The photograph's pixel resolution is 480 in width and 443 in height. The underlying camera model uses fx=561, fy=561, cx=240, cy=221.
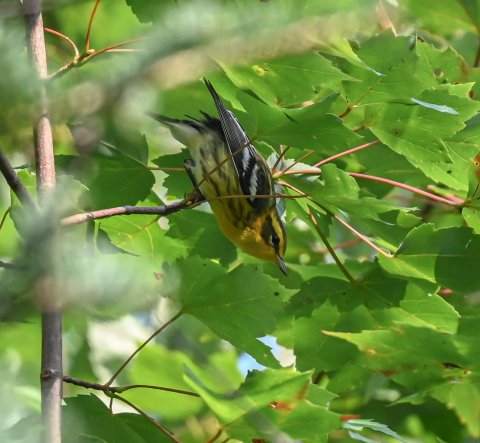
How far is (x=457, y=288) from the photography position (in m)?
1.88

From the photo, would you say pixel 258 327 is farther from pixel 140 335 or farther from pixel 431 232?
pixel 140 335

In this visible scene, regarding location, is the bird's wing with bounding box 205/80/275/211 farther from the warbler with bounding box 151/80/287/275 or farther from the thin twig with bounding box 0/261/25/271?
the thin twig with bounding box 0/261/25/271

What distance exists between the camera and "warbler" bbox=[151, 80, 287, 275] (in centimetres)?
267

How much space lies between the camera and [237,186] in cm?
312

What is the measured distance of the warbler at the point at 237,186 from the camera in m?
2.67

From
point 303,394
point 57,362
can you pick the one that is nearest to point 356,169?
point 303,394

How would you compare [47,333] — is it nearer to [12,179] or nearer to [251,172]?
[12,179]

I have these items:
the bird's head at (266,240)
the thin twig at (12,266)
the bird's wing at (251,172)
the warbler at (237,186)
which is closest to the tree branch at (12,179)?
the thin twig at (12,266)

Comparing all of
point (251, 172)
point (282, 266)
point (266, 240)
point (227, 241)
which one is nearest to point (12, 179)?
point (227, 241)

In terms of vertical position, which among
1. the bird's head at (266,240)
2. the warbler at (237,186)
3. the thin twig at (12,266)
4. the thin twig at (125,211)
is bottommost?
the thin twig at (12,266)

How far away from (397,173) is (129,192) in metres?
1.24

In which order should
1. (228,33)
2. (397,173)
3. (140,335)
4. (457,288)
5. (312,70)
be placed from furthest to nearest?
(140,335) < (397,173) < (457,288) < (312,70) < (228,33)

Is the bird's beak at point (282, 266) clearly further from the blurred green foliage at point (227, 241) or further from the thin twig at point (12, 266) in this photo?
the thin twig at point (12, 266)

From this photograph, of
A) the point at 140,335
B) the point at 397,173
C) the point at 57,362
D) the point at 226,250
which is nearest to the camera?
the point at 57,362
